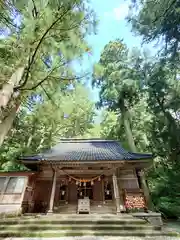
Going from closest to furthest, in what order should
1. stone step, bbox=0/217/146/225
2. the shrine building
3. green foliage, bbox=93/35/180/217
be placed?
stone step, bbox=0/217/146/225
the shrine building
green foliage, bbox=93/35/180/217

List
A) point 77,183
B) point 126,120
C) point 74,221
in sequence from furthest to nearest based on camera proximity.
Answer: point 126,120, point 77,183, point 74,221

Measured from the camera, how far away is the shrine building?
8062 mm

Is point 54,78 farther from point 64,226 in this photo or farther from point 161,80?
point 161,80

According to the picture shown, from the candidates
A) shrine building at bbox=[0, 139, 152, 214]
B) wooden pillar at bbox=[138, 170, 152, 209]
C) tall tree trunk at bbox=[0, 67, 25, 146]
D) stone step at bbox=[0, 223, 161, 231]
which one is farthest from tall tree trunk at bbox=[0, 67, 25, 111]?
wooden pillar at bbox=[138, 170, 152, 209]

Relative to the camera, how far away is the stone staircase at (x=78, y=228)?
5.54m

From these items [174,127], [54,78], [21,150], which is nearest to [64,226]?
[54,78]

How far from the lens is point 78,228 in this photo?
5.98 m

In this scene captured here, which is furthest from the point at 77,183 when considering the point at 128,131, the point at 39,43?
the point at 39,43

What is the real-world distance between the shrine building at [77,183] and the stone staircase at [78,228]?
1328 mm

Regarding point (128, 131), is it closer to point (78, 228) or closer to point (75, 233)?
point (78, 228)

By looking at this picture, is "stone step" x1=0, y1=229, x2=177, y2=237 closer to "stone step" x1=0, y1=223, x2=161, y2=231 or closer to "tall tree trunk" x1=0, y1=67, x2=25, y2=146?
"stone step" x1=0, y1=223, x2=161, y2=231

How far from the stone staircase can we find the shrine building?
1328mm

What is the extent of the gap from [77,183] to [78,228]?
320 centimetres

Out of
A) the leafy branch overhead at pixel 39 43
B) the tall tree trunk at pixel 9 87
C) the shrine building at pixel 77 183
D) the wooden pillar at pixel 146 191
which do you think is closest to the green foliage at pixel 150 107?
the wooden pillar at pixel 146 191
